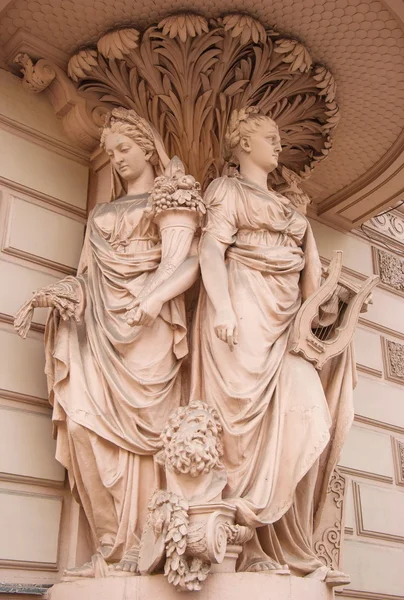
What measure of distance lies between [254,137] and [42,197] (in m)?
1.28

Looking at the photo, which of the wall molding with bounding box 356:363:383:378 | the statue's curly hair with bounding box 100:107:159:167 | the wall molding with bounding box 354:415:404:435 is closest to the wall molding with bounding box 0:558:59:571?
the statue's curly hair with bounding box 100:107:159:167

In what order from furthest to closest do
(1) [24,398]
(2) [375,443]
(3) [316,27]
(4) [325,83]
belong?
(2) [375,443] < (4) [325,83] < (3) [316,27] < (1) [24,398]

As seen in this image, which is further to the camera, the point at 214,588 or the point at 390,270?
the point at 390,270

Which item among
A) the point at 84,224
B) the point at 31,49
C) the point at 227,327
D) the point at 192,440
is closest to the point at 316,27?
the point at 31,49

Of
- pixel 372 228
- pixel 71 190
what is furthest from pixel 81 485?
pixel 372 228

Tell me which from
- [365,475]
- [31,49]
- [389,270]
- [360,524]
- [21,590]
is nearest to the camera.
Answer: [21,590]

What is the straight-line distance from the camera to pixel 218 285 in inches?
149

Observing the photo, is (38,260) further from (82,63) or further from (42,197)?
(82,63)

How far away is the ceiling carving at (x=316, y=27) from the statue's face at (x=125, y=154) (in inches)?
26.1

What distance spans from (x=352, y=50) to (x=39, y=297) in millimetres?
2353

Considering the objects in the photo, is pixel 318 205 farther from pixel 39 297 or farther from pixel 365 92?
pixel 39 297

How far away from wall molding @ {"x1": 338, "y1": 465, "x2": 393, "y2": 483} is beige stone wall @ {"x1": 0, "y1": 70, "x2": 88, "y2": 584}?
7.12ft

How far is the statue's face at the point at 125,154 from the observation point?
4277mm

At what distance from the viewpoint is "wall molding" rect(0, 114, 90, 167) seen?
4520 mm
